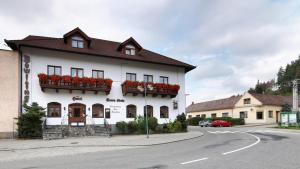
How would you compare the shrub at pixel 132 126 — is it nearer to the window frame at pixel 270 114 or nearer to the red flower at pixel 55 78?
the red flower at pixel 55 78

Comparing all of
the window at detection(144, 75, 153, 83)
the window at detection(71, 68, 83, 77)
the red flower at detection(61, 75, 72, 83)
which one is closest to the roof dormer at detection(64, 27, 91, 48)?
the window at detection(71, 68, 83, 77)

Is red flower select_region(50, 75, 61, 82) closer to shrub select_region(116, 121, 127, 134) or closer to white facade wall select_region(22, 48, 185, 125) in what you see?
white facade wall select_region(22, 48, 185, 125)

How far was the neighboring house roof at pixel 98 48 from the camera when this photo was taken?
92.1ft

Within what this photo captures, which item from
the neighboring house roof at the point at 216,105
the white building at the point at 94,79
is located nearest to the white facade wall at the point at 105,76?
the white building at the point at 94,79

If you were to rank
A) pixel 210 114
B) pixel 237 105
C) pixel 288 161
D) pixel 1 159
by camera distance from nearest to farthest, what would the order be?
pixel 288 161
pixel 1 159
pixel 237 105
pixel 210 114

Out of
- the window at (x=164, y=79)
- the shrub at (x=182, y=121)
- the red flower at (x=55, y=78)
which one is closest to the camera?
the red flower at (x=55, y=78)

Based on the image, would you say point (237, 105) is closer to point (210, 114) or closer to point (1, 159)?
point (210, 114)

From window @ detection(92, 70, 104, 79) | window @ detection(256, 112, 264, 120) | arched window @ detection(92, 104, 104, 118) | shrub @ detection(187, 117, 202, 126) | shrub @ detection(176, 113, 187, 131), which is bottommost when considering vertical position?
shrub @ detection(187, 117, 202, 126)

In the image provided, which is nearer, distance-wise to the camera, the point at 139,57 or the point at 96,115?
the point at 96,115

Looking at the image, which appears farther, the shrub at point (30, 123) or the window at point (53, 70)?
the window at point (53, 70)

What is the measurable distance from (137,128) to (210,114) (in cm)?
4062

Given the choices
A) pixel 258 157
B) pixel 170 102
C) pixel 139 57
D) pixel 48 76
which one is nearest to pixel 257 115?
pixel 170 102

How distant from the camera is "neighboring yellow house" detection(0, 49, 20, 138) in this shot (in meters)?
26.8

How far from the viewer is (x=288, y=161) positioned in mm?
11648
